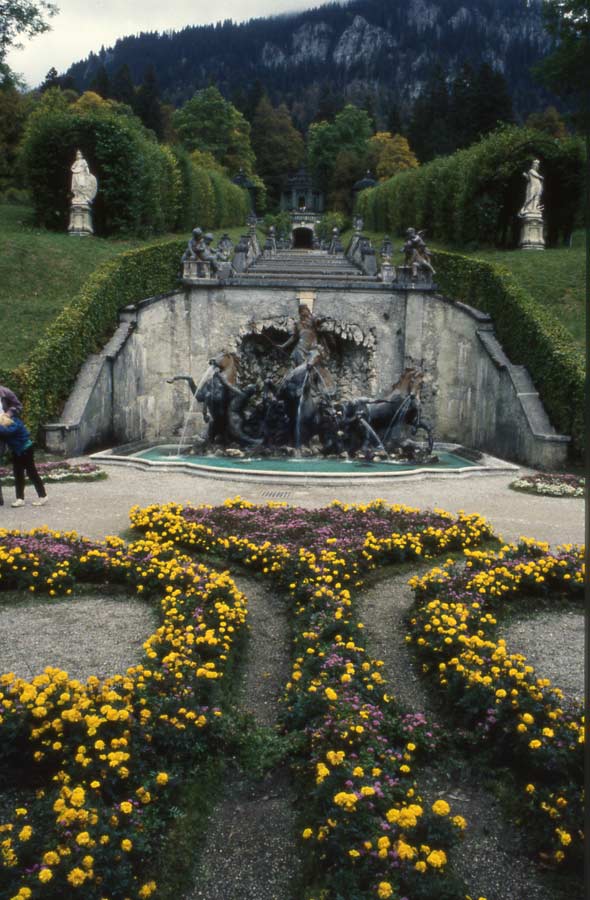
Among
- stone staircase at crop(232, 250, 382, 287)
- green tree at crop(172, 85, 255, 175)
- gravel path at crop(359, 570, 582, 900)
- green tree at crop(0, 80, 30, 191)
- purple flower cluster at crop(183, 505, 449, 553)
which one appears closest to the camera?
gravel path at crop(359, 570, 582, 900)

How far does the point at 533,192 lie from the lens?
25375 millimetres

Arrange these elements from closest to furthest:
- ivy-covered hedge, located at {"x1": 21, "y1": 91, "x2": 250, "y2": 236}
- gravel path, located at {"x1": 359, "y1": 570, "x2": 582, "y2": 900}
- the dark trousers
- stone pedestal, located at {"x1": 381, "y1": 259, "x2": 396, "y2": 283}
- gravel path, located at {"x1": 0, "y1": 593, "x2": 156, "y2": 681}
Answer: gravel path, located at {"x1": 359, "y1": 570, "x2": 582, "y2": 900} < gravel path, located at {"x1": 0, "y1": 593, "x2": 156, "y2": 681} < the dark trousers < stone pedestal, located at {"x1": 381, "y1": 259, "x2": 396, "y2": 283} < ivy-covered hedge, located at {"x1": 21, "y1": 91, "x2": 250, "y2": 236}

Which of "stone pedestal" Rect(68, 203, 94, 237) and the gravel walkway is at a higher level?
"stone pedestal" Rect(68, 203, 94, 237)

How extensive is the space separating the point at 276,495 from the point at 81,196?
63.9 ft

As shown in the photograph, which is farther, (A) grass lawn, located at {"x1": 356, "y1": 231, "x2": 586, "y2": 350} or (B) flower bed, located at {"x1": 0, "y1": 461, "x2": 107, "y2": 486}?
(A) grass lawn, located at {"x1": 356, "y1": 231, "x2": 586, "y2": 350}

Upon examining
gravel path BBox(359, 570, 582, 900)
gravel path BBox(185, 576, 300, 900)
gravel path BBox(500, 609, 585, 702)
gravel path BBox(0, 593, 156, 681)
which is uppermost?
gravel path BBox(0, 593, 156, 681)

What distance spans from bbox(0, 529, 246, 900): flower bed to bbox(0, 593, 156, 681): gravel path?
1.16 feet

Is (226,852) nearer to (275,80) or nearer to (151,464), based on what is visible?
(151,464)

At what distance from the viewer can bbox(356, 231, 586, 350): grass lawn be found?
19.2 m

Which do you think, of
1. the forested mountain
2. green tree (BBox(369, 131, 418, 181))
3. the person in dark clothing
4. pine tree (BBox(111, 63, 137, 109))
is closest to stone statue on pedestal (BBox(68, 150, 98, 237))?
the person in dark clothing

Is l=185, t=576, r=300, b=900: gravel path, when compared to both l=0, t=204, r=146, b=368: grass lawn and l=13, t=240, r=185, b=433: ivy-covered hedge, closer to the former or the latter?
l=13, t=240, r=185, b=433: ivy-covered hedge

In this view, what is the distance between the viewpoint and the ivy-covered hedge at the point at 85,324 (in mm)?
15525

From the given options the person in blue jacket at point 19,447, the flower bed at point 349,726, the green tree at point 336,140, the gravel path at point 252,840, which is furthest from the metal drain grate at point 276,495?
the green tree at point 336,140

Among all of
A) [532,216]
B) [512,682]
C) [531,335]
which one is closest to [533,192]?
[532,216]
